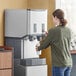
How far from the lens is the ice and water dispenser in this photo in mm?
3949

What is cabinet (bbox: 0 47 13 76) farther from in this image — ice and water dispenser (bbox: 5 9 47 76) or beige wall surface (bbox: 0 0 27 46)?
beige wall surface (bbox: 0 0 27 46)

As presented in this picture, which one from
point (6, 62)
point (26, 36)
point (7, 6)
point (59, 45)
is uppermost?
point (7, 6)

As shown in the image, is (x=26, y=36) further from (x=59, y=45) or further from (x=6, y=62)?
(x=59, y=45)

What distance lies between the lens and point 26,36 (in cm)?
399

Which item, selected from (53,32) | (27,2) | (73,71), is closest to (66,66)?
(53,32)

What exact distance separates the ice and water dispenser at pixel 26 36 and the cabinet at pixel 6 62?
0.29 m

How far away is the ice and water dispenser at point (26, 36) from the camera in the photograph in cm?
395

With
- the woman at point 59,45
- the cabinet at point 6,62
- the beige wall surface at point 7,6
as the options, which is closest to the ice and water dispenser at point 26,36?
the beige wall surface at point 7,6

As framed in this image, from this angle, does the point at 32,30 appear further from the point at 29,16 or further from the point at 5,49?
the point at 5,49

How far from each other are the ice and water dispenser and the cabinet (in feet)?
0.95

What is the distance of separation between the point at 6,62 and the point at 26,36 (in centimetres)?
57

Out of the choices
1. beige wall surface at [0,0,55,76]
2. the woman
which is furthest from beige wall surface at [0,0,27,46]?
the woman

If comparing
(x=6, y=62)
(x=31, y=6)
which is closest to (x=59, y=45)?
(x=6, y=62)

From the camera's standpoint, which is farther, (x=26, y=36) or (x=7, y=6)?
(x=7, y=6)
